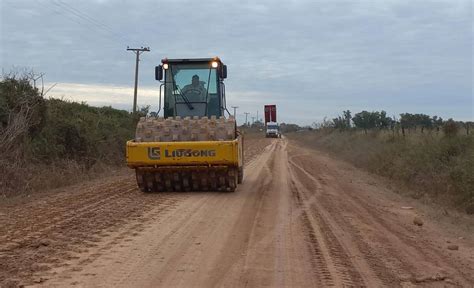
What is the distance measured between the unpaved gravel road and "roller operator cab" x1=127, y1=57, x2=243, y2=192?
1.67ft

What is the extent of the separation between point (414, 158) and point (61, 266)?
16467 millimetres

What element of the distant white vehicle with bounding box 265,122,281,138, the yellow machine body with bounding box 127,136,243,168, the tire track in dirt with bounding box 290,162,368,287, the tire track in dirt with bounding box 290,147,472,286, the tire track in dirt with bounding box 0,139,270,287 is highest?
the distant white vehicle with bounding box 265,122,281,138

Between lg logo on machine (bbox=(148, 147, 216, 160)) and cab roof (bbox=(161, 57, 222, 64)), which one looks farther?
cab roof (bbox=(161, 57, 222, 64))

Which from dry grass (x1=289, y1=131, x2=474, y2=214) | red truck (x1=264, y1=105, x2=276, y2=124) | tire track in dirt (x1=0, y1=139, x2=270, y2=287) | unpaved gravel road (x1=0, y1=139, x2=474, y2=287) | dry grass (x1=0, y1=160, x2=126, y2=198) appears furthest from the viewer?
red truck (x1=264, y1=105, x2=276, y2=124)

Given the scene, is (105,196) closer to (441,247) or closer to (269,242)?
(269,242)

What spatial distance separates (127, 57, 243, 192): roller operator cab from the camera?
40.3 feet

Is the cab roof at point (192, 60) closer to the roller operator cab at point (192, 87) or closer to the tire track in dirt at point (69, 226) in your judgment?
the roller operator cab at point (192, 87)

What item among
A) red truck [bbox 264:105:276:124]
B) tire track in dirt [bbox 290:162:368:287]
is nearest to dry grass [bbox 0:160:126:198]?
tire track in dirt [bbox 290:162:368:287]

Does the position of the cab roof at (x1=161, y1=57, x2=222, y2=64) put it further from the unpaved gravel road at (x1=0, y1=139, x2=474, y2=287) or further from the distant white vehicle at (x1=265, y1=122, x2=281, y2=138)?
the distant white vehicle at (x1=265, y1=122, x2=281, y2=138)

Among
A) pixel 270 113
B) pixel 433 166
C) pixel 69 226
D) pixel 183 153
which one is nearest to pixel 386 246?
pixel 69 226

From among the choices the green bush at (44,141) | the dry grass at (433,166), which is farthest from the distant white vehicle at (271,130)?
the green bush at (44,141)

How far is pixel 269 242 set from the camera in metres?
7.96

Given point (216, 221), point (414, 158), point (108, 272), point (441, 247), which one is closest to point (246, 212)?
point (216, 221)

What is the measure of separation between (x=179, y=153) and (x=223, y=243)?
4.76 metres
